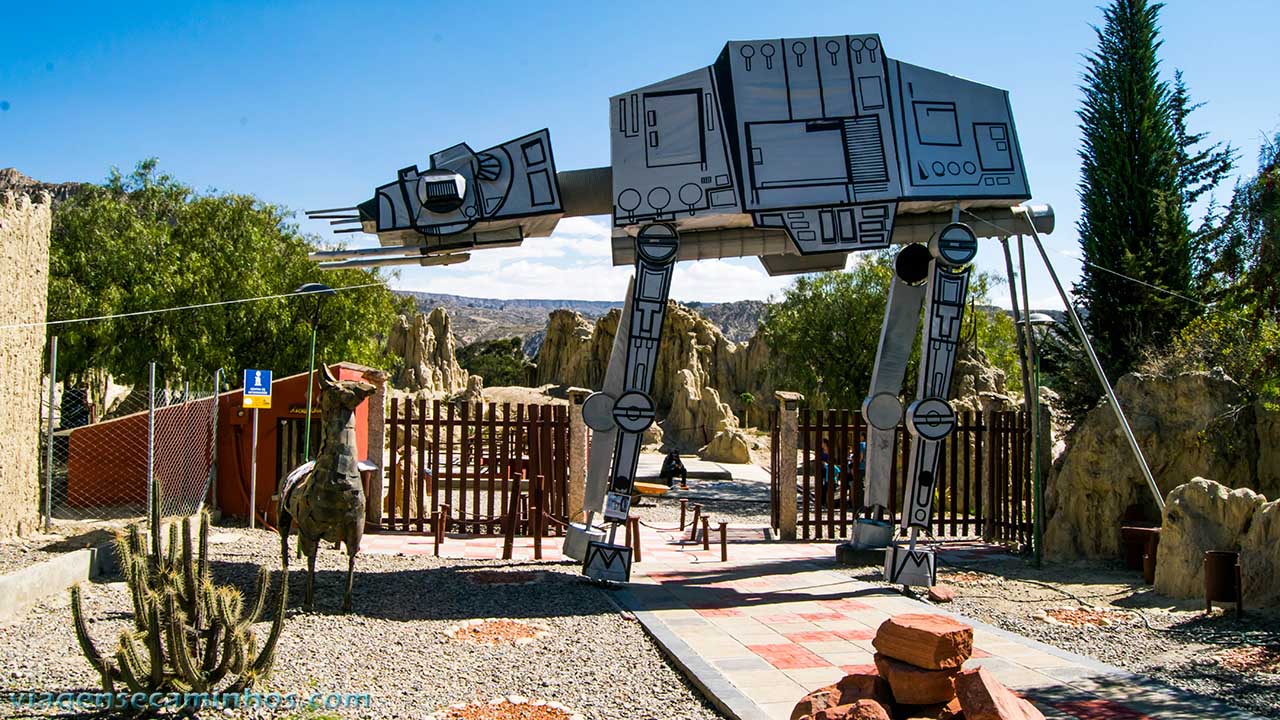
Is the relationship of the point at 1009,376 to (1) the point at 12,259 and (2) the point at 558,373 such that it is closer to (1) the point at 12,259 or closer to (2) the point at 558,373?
(1) the point at 12,259

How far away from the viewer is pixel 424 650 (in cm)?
682

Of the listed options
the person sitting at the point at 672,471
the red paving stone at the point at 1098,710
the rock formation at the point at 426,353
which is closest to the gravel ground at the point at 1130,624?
the red paving stone at the point at 1098,710

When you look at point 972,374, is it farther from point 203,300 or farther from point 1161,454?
point 203,300

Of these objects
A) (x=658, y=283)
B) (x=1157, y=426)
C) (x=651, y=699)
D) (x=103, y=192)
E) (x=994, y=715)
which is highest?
(x=103, y=192)

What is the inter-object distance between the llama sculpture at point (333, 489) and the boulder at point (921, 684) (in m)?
4.70

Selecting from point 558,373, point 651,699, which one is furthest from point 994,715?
point 558,373

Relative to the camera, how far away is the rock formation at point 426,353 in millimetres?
61594

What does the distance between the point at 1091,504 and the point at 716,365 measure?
52.1 meters

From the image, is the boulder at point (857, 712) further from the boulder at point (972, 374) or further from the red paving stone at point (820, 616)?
the boulder at point (972, 374)

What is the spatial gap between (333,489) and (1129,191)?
18.5 meters

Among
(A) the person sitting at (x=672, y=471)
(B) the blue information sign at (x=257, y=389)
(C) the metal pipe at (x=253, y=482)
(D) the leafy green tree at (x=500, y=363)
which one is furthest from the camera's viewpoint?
(D) the leafy green tree at (x=500, y=363)

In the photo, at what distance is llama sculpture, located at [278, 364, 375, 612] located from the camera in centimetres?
772

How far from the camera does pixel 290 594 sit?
8.22m

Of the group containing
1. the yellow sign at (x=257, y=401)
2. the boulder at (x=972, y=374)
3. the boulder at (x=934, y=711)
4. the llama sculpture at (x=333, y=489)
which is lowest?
the boulder at (x=934, y=711)
